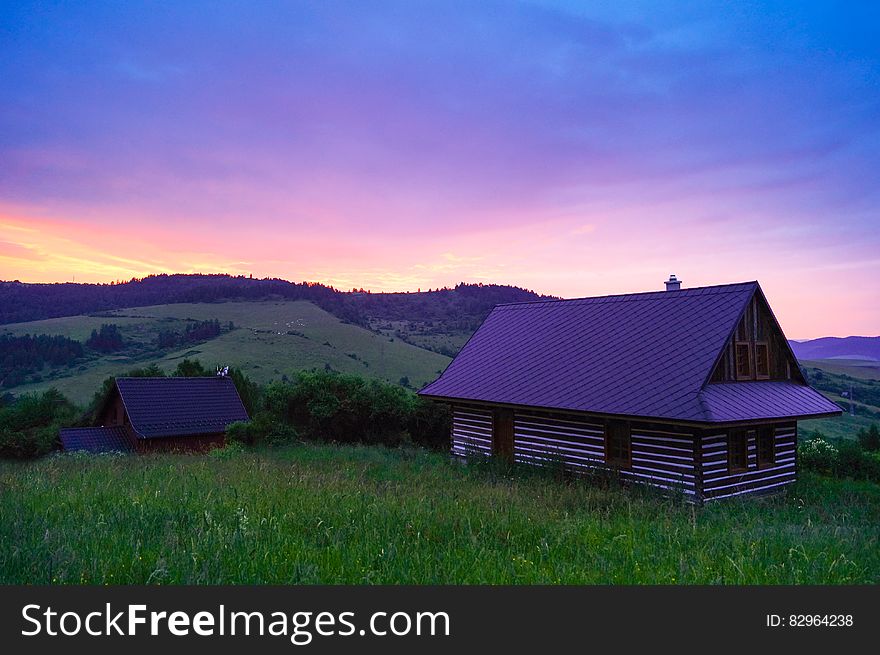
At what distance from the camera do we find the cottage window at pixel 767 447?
18031mm

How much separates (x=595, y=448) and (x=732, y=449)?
3.89m

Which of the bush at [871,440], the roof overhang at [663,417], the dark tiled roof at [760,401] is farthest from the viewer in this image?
the bush at [871,440]

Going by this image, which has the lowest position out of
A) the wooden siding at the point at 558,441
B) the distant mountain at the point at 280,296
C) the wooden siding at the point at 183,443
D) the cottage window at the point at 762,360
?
the wooden siding at the point at 183,443

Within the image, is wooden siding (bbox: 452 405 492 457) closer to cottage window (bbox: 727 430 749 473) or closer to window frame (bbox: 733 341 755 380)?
A: cottage window (bbox: 727 430 749 473)

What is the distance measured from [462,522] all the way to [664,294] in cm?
1611

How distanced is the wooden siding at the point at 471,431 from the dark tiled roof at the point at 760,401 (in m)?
8.46

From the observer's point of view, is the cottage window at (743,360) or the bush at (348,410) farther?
the bush at (348,410)

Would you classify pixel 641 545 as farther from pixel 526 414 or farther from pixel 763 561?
pixel 526 414

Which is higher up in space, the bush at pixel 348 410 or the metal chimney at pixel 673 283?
the metal chimney at pixel 673 283

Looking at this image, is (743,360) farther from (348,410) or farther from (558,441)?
(348,410)

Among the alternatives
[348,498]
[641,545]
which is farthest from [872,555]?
[348,498]

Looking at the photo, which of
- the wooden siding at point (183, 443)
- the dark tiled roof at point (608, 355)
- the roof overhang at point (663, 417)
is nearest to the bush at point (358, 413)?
the wooden siding at point (183, 443)

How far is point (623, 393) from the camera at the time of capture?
17.6 m

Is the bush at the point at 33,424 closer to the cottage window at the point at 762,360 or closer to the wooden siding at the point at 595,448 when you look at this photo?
the wooden siding at the point at 595,448
